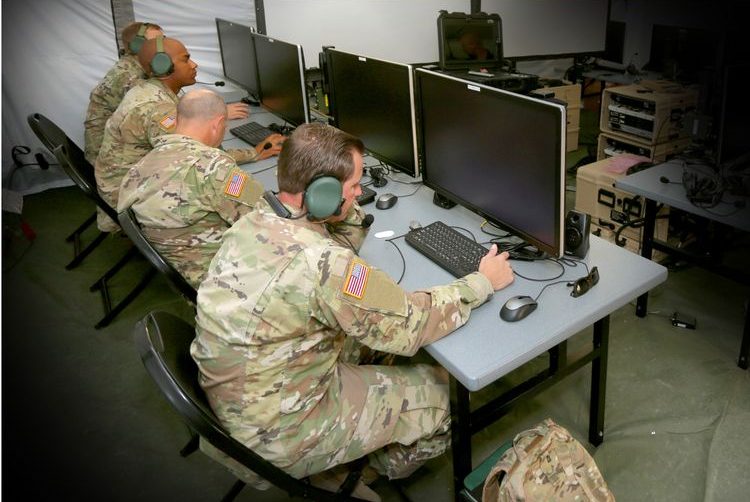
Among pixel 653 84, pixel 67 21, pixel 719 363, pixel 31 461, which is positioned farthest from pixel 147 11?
pixel 719 363

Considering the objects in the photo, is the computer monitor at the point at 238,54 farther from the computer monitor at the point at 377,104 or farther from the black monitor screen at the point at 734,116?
the black monitor screen at the point at 734,116

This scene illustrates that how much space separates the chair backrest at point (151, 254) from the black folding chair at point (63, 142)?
0.74m

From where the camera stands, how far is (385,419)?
1.45m

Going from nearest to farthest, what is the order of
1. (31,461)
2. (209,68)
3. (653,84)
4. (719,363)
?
(31,461) → (719,363) → (653,84) → (209,68)

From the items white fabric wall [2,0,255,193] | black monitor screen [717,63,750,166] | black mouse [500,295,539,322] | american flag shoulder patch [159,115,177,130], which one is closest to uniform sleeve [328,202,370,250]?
black mouse [500,295,539,322]

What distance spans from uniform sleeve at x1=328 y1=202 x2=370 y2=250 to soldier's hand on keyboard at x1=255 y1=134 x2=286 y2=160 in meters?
1.17

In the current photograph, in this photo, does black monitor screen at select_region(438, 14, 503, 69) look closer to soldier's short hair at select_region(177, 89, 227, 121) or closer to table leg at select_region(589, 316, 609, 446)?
soldier's short hair at select_region(177, 89, 227, 121)

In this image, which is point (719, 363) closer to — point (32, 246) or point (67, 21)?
point (32, 246)

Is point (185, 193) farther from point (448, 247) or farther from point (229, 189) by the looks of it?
point (448, 247)

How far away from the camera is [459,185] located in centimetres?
191

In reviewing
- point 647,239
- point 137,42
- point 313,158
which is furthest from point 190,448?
point 137,42

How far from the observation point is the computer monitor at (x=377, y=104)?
2.03m

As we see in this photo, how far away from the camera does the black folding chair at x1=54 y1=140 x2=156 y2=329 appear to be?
7.88ft

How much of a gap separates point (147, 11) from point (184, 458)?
10.4ft
